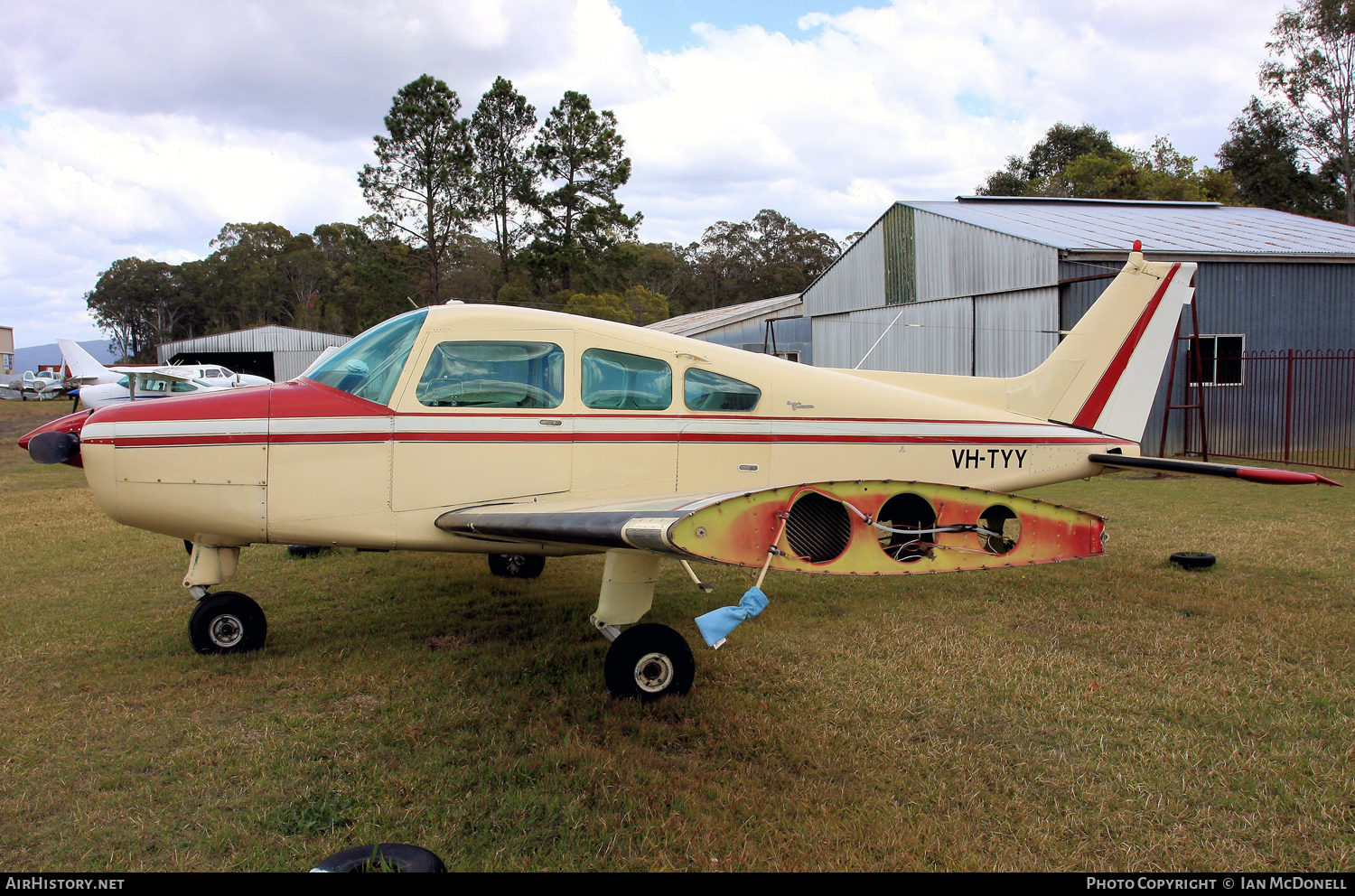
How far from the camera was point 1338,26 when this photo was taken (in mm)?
39719

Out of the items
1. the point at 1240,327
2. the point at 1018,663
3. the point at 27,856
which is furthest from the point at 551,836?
the point at 1240,327

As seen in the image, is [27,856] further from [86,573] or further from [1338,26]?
[1338,26]

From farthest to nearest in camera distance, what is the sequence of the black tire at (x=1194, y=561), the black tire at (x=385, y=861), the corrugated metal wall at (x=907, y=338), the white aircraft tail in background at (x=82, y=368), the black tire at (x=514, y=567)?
1. the white aircraft tail in background at (x=82, y=368)
2. the corrugated metal wall at (x=907, y=338)
3. the black tire at (x=514, y=567)
4. the black tire at (x=1194, y=561)
5. the black tire at (x=385, y=861)

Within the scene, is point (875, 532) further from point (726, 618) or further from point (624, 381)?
point (624, 381)

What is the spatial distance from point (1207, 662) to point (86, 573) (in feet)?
31.9

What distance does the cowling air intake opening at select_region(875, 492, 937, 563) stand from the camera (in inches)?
139

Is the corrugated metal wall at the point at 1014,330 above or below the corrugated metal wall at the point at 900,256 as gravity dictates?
below

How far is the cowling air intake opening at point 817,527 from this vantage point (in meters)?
3.55

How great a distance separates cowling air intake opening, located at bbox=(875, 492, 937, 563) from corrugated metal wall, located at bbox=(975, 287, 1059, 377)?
11.9m

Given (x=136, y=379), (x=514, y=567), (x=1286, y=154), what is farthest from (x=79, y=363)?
(x=1286, y=154)

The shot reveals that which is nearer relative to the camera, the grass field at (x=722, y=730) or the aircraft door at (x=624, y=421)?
the grass field at (x=722, y=730)

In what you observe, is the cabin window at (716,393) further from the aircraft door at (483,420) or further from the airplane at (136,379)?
the airplane at (136,379)

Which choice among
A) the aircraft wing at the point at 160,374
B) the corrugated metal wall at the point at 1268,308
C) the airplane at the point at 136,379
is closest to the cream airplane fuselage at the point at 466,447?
the corrugated metal wall at the point at 1268,308

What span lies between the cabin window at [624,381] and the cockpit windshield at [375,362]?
118 cm
